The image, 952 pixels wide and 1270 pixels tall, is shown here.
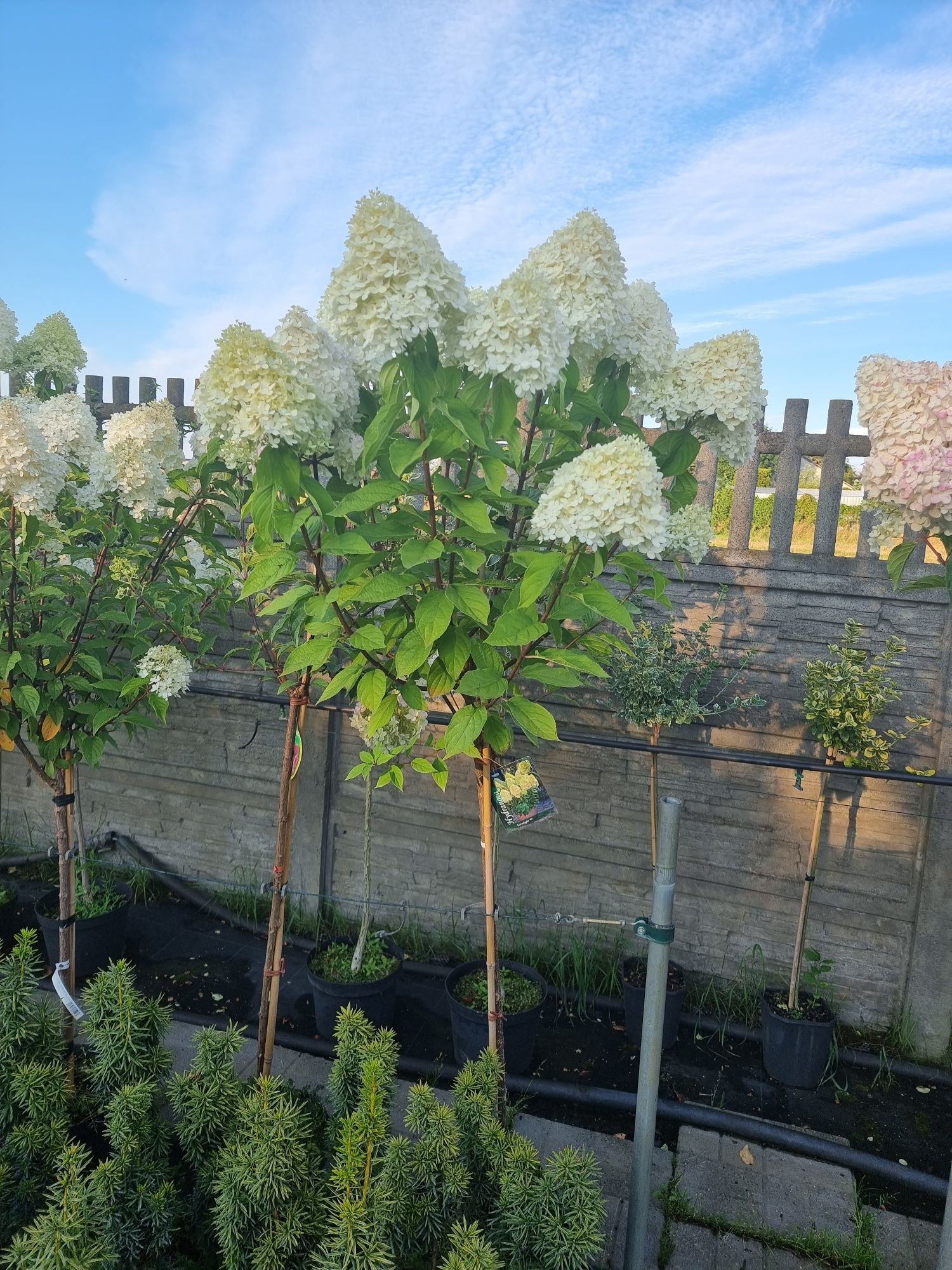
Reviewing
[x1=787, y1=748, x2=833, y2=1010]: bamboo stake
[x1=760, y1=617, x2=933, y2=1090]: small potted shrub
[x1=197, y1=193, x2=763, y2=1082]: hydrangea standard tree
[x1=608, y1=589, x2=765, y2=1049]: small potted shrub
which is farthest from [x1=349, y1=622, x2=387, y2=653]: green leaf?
[x1=787, y1=748, x2=833, y2=1010]: bamboo stake

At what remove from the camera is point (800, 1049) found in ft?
9.61

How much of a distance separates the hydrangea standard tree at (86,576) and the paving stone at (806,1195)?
2.32 m

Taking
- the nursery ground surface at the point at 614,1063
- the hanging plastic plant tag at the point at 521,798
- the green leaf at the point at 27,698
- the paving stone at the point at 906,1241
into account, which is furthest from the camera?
the nursery ground surface at the point at 614,1063

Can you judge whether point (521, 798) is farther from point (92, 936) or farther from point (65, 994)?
point (92, 936)

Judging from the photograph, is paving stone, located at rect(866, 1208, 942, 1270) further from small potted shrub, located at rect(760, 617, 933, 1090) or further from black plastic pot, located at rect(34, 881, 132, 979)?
black plastic pot, located at rect(34, 881, 132, 979)

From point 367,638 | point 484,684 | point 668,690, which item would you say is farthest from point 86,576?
point 668,690

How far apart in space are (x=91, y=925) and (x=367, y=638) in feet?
8.91

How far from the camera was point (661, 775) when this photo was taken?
11.2ft

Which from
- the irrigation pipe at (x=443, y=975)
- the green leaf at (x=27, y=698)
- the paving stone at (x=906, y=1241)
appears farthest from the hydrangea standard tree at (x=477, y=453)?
the irrigation pipe at (x=443, y=975)

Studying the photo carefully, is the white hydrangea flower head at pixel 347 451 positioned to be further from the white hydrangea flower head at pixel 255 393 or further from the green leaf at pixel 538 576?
the green leaf at pixel 538 576

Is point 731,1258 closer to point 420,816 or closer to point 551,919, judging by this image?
point 551,919

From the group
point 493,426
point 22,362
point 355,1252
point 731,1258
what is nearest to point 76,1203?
point 355,1252

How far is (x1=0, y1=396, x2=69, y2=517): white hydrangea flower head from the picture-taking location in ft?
6.54

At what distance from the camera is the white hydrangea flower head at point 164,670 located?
95.1 inches
